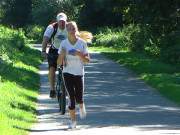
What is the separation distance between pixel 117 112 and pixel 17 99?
2.60 meters

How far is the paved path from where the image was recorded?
1235 centimetres

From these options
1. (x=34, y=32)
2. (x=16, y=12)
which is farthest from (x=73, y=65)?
(x=16, y=12)

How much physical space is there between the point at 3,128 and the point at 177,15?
24566 millimetres

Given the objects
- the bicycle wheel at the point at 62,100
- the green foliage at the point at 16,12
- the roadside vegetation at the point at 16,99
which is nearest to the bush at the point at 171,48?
the roadside vegetation at the point at 16,99

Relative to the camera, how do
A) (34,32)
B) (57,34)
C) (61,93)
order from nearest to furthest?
(61,93) → (57,34) → (34,32)

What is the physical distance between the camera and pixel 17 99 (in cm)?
1617

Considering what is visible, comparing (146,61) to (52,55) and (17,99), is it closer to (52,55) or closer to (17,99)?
(17,99)

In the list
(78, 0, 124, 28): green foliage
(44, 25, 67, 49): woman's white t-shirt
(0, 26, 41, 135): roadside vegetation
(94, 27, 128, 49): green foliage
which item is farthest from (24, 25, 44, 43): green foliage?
(44, 25, 67, 49): woman's white t-shirt

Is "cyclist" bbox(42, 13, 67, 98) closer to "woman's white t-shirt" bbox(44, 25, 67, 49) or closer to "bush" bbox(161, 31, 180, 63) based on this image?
"woman's white t-shirt" bbox(44, 25, 67, 49)

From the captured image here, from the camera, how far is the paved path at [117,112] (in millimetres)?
12353

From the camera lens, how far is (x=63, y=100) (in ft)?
47.8

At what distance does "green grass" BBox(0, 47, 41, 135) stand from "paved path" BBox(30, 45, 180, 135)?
0.22 metres

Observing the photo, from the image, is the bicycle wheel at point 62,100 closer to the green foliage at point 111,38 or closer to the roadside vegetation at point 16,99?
the roadside vegetation at point 16,99

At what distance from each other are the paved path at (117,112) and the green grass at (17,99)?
0.71 feet
